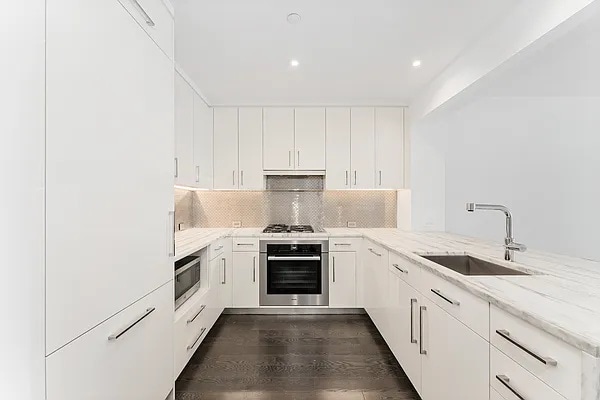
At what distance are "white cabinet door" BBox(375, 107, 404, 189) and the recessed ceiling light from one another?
231 cm

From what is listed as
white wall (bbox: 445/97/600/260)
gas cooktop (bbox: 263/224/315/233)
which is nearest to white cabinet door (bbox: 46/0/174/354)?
gas cooktop (bbox: 263/224/315/233)

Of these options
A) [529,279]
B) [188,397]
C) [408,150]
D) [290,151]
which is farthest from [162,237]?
[408,150]

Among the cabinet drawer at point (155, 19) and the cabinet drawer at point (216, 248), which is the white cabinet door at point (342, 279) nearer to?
the cabinet drawer at point (216, 248)

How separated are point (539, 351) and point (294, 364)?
7.03 feet

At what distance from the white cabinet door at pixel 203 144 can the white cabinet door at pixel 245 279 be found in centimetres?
91

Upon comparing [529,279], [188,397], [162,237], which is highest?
[162,237]

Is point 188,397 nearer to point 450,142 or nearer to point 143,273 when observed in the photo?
point 143,273

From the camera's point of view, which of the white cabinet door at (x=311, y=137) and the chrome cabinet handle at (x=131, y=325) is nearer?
the chrome cabinet handle at (x=131, y=325)

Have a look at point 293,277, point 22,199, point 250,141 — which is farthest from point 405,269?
point 250,141

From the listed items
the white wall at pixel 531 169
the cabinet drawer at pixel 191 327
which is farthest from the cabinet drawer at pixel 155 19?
the white wall at pixel 531 169

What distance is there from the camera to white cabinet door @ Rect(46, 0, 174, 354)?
117 cm

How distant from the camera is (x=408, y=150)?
446 cm

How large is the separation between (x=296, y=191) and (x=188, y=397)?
9.33ft

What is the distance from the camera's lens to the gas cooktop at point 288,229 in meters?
4.45
